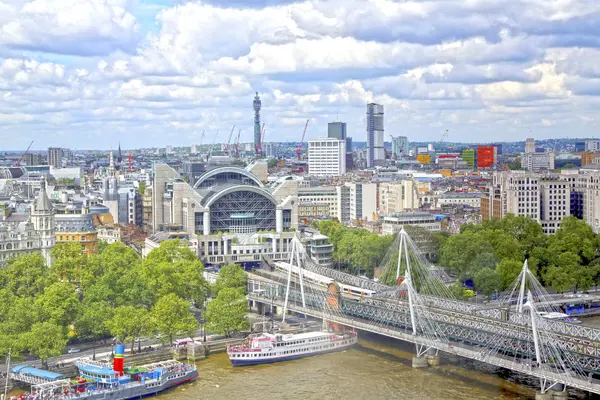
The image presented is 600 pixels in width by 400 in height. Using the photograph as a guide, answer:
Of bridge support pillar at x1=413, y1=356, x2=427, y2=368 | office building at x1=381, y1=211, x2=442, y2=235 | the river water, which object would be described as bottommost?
the river water

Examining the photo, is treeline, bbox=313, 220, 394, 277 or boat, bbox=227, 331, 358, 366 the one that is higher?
treeline, bbox=313, 220, 394, 277

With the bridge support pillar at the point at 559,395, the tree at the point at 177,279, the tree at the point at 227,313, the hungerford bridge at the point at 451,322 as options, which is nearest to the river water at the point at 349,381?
the hungerford bridge at the point at 451,322

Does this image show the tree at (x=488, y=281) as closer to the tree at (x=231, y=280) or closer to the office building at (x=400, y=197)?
the tree at (x=231, y=280)

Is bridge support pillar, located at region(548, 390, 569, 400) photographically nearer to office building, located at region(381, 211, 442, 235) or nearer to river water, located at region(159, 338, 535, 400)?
river water, located at region(159, 338, 535, 400)

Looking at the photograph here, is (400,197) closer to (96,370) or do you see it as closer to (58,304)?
(58,304)

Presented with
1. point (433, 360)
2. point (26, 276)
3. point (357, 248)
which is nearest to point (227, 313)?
point (433, 360)

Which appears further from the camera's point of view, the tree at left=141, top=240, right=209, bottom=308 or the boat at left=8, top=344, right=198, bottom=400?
the tree at left=141, top=240, right=209, bottom=308

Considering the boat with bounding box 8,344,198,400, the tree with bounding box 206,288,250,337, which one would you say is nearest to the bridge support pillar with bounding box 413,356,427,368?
the boat with bounding box 8,344,198,400

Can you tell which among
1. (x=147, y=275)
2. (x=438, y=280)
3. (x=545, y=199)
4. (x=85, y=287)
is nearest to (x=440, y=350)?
(x=438, y=280)

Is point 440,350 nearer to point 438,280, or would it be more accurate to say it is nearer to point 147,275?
point 438,280
